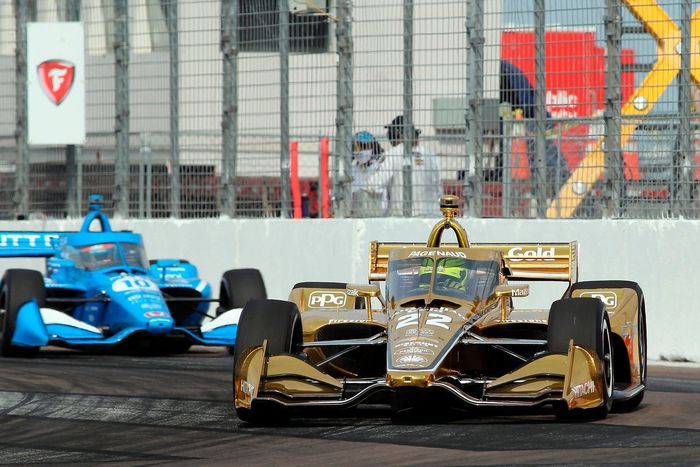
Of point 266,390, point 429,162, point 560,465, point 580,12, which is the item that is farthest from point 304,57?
point 560,465

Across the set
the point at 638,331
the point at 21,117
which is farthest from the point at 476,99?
the point at 21,117

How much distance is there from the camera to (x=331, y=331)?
10.1 meters

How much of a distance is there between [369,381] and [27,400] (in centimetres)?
287

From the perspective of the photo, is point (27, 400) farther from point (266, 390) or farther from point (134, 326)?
point (134, 326)

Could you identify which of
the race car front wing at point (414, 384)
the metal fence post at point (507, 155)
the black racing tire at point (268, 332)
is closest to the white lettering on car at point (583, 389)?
the race car front wing at point (414, 384)

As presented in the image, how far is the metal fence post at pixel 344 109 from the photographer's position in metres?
15.7

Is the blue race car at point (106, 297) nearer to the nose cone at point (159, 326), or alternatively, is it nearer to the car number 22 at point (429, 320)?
the nose cone at point (159, 326)

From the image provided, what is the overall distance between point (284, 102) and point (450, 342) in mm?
8072

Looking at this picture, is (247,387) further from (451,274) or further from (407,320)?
(451,274)

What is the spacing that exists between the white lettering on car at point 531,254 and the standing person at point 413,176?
4392mm

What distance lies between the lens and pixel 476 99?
14.9 m

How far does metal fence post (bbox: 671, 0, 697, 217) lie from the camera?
527 inches

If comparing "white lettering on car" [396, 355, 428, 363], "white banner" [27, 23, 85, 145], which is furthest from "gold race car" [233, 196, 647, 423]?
"white banner" [27, 23, 85, 145]

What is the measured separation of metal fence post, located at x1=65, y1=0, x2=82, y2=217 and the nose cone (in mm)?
5285
